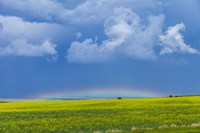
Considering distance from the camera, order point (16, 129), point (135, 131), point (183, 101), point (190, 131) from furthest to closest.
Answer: point (183, 101), point (16, 129), point (135, 131), point (190, 131)

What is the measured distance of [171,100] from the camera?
8600cm

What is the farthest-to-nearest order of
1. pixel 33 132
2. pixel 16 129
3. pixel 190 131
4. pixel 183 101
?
pixel 183 101 < pixel 16 129 < pixel 33 132 < pixel 190 131

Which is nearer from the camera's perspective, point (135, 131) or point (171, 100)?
point (135, 131)

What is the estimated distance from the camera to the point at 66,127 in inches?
1578

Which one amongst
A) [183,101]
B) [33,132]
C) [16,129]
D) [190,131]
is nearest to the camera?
[190,131]

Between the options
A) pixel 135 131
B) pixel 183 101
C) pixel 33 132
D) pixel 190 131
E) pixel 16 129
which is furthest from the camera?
pixel 183 101

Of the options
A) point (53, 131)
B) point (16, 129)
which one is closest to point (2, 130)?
point (16, 129)

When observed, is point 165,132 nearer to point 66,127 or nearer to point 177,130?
point 177,130

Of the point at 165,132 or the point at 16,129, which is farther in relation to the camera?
the point at 16,129

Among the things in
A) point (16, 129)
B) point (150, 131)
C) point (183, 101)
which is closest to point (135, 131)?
point (150, 131)

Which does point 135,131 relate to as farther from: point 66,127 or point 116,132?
point 66,127

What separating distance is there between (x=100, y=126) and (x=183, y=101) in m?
45.1

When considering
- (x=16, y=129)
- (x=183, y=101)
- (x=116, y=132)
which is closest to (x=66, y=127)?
(x=16, y=129)

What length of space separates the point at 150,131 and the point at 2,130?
1418cm
